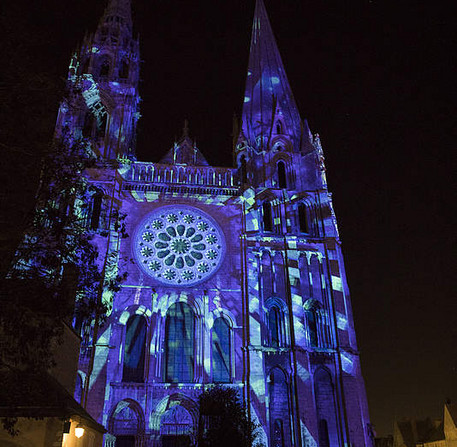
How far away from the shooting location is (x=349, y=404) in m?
21.8

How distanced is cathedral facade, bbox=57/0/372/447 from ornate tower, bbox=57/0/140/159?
140 millimetres

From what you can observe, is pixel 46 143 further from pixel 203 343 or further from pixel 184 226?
pixel 184 226

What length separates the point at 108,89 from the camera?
3056cm

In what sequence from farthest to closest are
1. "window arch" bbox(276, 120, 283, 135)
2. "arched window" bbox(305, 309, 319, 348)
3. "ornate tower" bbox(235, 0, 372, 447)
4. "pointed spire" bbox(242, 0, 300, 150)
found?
1. "pointed spire" bbox(242, 0, 300, 150)
2. "window arch" bbox(276, 120, 283, 135)
3. "arched window" bbox(305, 309, 319, 348)
4. "ornate tower" bbox(235, 0, 372, 447)

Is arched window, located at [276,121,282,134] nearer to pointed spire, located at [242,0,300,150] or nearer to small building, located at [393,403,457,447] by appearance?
pointed spire, located at [242,0,300,150]

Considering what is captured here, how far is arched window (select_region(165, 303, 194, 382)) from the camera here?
74.1 ft

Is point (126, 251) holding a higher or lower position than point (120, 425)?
higher

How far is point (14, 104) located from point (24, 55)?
1001mm

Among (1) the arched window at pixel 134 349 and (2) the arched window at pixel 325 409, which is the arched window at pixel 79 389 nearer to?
(1) the arched window at pixel 134 349

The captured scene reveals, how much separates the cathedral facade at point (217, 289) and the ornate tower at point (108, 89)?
14cm

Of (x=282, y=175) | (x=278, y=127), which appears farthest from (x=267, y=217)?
(x=278, y=127)

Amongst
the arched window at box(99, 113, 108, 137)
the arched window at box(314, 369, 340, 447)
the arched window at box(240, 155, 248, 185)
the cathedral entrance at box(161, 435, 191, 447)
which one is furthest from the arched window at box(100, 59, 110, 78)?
the arched window at box(314, 369, 340, 447)

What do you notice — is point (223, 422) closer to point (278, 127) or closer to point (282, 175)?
point (282, 175)

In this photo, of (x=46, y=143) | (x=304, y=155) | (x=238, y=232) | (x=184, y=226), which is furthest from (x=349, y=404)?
(x=46, y=143)
